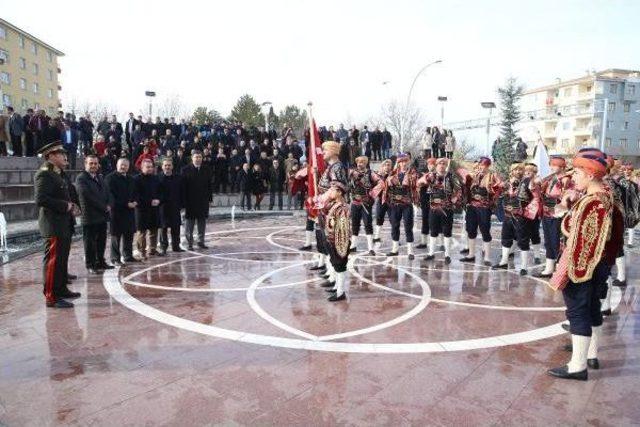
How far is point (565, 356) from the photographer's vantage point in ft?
16.9

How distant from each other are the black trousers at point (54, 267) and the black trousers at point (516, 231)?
799 centimetres

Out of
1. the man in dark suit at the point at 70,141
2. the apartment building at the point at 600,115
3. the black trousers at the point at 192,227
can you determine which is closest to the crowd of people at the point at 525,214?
the black trousers at the point at 192,227

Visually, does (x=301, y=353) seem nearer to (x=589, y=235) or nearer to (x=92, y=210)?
(x=589, y=235)

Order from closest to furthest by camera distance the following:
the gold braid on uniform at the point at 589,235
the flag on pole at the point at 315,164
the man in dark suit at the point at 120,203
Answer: the gold braid on uniform at the point at 589,235, the flag on pole at the point at 315,164, the man in dark suit at the point at 120,203

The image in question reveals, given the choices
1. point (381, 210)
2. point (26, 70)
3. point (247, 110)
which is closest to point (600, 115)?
point (247, 110)

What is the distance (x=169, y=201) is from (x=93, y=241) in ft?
6.99

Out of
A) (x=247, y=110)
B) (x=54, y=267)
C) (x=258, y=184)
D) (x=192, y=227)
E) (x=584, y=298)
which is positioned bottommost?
(x=54, y=267)

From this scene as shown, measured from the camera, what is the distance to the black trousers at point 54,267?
6.75 meters

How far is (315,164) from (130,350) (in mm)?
4426

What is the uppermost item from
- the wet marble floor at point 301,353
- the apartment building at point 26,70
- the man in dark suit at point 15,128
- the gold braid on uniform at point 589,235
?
the apartment building at point 26,70

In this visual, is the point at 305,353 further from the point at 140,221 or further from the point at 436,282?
the point at 140,221

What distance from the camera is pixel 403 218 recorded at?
10703 millimetres

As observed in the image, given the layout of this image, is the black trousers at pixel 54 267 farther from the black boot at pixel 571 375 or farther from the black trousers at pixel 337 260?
the black boot at pixel 571 375

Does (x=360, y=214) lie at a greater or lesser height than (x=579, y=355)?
greater
